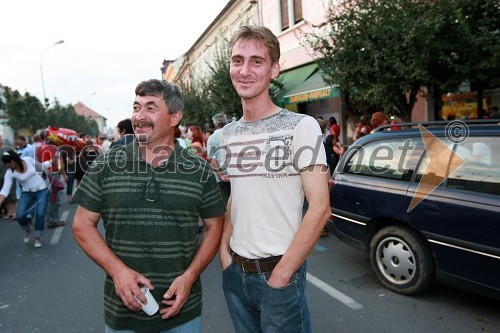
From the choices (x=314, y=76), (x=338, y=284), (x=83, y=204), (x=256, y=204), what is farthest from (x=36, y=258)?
(x=314, y=76)

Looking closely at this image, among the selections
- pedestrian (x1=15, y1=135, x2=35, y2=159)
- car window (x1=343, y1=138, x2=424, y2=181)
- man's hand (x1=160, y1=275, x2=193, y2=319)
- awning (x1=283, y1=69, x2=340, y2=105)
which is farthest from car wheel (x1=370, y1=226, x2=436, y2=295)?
pedestrian (x1=15, y1=135, x2=35, y2=159)

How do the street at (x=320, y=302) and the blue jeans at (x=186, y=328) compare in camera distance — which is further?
the street at (x=320, y=302)

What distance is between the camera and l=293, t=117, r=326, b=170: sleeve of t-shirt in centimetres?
160

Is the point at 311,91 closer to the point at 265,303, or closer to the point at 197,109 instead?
the point at 265,303

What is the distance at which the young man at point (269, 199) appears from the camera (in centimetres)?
160

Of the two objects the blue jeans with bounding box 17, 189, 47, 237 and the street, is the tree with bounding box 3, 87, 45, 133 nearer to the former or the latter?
the blue jeans with bounding box 17, 189, 47, 237

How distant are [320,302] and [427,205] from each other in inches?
55.2

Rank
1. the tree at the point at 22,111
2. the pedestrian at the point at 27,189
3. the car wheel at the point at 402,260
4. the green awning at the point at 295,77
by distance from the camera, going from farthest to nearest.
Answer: the tree at the point at 22,111, the green awning at the point at 295,77, the pedestrian at the point at 27,189, the car wheel at the point at 402,260

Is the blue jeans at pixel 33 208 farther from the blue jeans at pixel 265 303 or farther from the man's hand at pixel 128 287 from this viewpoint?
the blue jeans at pixel 265 303

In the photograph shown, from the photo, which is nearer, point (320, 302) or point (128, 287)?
point (128, 287)

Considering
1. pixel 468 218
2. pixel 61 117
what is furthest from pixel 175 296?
pixel 61 117

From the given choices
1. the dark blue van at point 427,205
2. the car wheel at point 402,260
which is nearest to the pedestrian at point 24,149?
the dark blue van at point 427,205

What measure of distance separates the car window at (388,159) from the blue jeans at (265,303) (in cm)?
267

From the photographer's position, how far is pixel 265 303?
5.47ft
